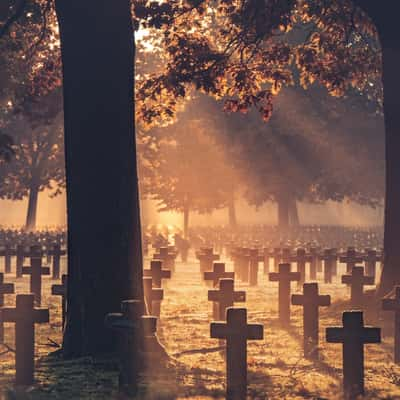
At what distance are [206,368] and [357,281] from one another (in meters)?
5.94

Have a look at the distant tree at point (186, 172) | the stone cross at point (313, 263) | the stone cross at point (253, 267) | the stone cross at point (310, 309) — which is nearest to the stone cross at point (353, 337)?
the stone cross at point (310, 309)

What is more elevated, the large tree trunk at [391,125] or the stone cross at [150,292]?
the large tree trunk at [391,125]

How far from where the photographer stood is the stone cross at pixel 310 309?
13.2 meters

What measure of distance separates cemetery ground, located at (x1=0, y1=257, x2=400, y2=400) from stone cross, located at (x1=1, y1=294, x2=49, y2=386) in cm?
20

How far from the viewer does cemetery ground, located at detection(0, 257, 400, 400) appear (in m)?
10.3

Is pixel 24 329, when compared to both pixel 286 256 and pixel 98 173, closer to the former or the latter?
pixel 98 173

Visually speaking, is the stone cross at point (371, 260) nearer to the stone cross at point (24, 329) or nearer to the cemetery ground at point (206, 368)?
the cemetery ground at point (206, 368)

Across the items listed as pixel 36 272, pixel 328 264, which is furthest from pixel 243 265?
pixel 36 272

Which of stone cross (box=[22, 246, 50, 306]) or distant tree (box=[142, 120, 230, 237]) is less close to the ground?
distant tree (box=[142, 120, 230, 237])

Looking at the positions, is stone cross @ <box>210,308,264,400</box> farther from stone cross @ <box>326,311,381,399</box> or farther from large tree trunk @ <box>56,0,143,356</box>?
large tree trunk @ <box>56,0,143,356</box>

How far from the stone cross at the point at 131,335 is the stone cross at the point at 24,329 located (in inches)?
46.8

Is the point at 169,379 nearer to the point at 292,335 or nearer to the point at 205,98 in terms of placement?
the point at 292,335

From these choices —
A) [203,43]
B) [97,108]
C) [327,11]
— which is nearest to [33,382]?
[97,108]

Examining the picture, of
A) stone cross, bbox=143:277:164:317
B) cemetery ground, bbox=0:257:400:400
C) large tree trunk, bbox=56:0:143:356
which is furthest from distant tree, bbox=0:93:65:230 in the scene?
large tree trunk, bbox=56:0:143:356
